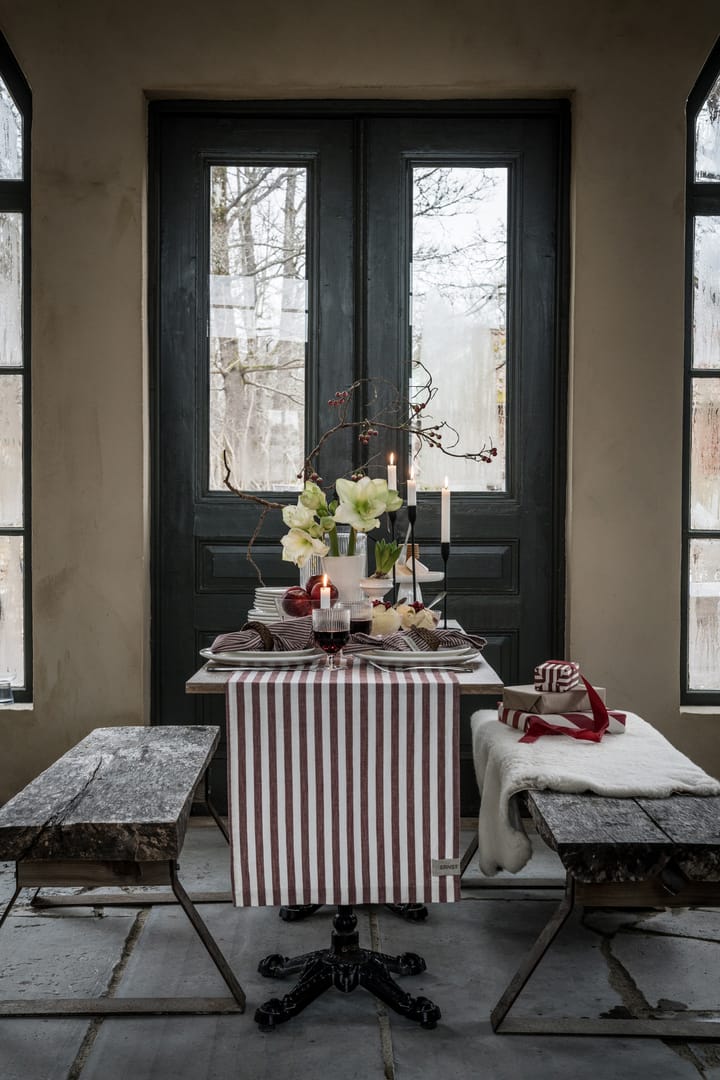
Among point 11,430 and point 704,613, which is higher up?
point 11,430

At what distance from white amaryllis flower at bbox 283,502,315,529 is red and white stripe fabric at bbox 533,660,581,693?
0.72 metres

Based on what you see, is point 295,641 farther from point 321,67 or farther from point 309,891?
point 321,67

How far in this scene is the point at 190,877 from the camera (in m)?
3.21

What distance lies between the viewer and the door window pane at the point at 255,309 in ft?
12.4

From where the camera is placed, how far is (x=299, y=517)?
2455mm

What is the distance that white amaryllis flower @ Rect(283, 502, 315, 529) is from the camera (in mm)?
2451

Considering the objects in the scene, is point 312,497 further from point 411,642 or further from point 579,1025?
point 579,1025

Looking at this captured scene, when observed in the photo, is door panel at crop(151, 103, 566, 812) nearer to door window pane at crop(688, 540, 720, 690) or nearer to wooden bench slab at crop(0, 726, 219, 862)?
door window pane at crop(688, 540, 720, 690)

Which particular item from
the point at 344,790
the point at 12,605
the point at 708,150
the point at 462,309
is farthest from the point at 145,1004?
the point at 708,150

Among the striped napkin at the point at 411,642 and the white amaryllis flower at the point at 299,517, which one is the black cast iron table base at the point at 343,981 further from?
the white amaryllis flower at the point at 299,517

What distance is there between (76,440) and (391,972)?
2095 mm

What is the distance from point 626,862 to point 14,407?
9.12ft

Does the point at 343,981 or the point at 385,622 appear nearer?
the point at 343,981

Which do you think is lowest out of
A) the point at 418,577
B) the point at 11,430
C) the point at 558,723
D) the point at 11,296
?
the point at 558,723
